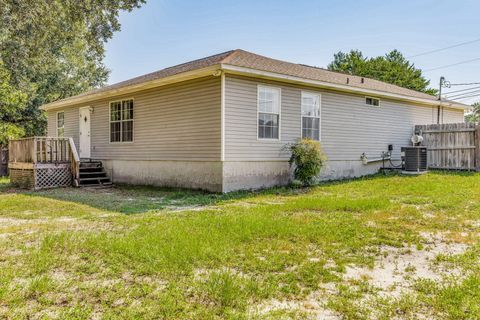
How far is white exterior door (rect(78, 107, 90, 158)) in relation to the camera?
46.5ft

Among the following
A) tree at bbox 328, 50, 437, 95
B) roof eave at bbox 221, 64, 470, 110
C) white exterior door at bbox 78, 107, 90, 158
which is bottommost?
white exterior door at bbox 78, 107, 90, 158

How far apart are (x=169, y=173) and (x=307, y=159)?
3.90 metres

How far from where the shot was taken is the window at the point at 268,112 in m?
9.87

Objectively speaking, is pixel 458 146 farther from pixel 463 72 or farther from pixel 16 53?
pixel 463 72

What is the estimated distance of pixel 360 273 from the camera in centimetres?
348

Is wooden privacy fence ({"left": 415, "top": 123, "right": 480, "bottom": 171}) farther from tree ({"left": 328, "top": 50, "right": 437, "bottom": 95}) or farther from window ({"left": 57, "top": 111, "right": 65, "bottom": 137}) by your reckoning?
tree ({"left": 328, "top": 50, "right": 437, "bottom": 95})

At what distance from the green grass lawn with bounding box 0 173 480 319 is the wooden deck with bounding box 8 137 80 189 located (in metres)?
4.51

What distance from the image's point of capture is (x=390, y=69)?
31516mm

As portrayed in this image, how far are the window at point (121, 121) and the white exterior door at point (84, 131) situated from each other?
1723mm

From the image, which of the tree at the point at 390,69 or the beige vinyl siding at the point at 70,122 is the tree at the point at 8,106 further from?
the tree at the point at 390,69

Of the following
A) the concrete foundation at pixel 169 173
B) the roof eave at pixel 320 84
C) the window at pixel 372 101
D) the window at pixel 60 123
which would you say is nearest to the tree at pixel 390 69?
the roof eave at pixel 320 84

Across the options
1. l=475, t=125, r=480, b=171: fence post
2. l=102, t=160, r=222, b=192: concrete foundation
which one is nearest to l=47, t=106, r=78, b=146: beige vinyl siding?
l=102, t=160, r=222, b=192: concrete foundation

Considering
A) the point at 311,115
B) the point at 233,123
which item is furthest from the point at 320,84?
the point at 233,123

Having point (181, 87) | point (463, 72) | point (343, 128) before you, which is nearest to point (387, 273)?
point (181, 87)
